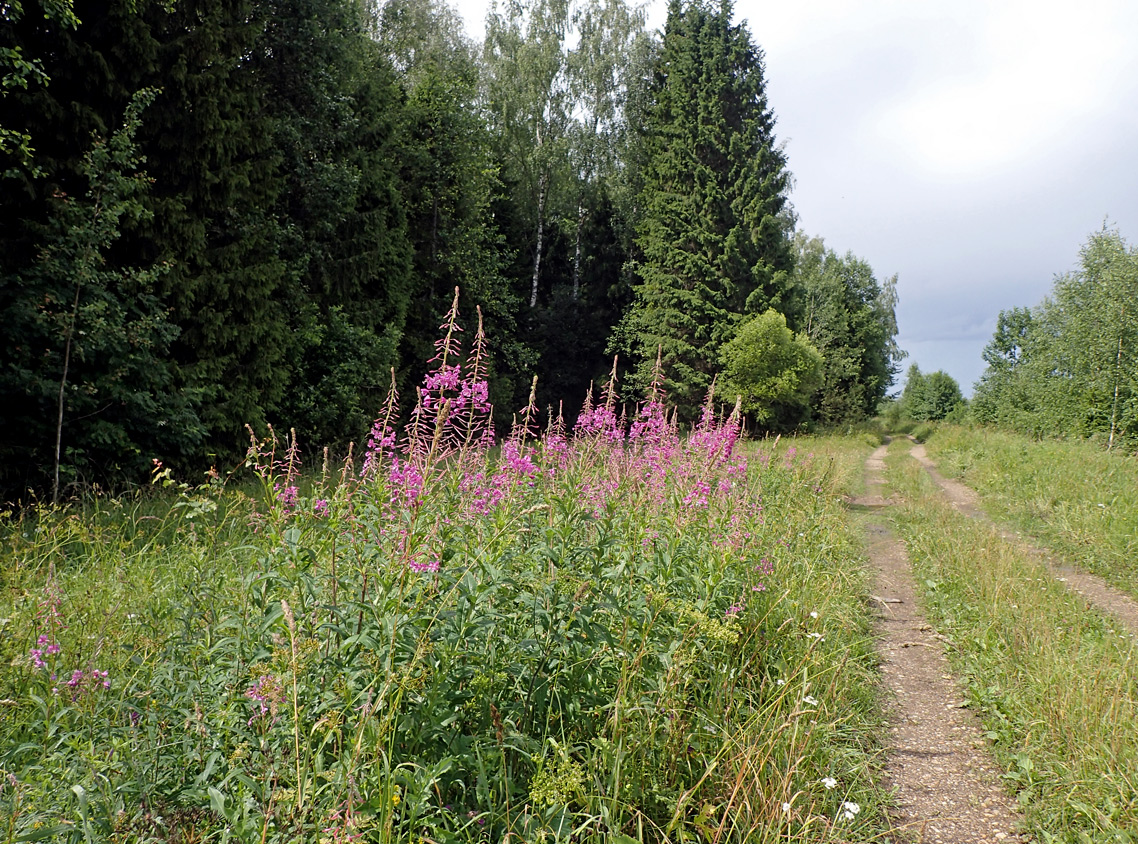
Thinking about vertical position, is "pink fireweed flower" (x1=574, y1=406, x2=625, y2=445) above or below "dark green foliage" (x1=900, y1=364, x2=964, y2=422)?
below

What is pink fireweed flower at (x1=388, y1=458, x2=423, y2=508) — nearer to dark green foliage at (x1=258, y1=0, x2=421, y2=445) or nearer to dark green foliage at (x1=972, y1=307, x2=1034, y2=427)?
dark green foliage at (x1=258, y1=0, x2=421, y2=445)

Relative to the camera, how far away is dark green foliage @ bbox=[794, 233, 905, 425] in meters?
36.6

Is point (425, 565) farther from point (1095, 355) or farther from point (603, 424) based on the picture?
point (1095, 355)

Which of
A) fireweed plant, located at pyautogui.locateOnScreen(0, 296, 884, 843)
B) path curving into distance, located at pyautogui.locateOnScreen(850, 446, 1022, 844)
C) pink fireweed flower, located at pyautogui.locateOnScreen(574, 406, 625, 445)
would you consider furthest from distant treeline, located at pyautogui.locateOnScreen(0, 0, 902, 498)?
path curving into distance, located at pyautogui.locateOnScreen(850, 446, 1022, 844)

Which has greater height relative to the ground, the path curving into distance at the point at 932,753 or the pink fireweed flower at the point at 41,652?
the pink fireweed flower at the point at 41,652

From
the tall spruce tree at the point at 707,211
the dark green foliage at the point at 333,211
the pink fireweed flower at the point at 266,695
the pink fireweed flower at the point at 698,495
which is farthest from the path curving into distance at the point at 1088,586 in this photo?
the tall spruce tree at the point at 707,211

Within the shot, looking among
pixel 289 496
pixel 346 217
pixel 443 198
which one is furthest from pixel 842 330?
pixel 289 496

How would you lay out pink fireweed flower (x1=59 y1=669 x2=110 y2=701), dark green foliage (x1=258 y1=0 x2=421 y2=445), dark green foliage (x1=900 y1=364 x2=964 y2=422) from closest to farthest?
pink fireweed flower (x1=59 y1=669 x2=110 y2=701) → dark green foliage (x1=258 y1=0 x2=421 y2=445) → dark green foliage (x1=900 y1=364 x2=964 y2=422)

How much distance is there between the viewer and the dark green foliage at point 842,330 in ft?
120

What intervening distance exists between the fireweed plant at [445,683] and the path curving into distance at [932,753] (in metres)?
0.21

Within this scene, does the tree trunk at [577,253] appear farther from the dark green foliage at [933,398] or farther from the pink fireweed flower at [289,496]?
the dark green foliage at [933,398]

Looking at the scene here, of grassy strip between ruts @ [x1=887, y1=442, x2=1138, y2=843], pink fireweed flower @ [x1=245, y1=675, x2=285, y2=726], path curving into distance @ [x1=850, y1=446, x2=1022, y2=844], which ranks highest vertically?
pink fireweed flower @ [x1=245, y1=675, x2=285, y2=726]

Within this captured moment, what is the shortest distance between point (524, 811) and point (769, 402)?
79.0 ft

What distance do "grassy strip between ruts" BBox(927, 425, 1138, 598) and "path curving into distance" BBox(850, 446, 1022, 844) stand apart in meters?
3.57
